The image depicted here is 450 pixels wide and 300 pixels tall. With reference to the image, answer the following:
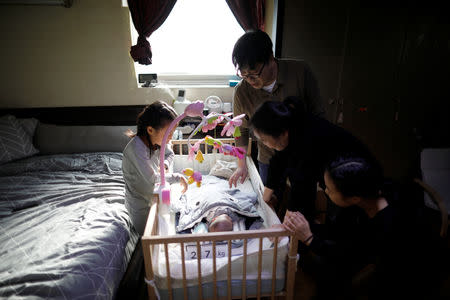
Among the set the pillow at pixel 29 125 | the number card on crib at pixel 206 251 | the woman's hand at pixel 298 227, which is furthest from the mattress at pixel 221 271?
the pillow at pixel 29 125

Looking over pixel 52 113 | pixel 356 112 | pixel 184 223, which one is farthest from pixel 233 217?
pixel 52 113

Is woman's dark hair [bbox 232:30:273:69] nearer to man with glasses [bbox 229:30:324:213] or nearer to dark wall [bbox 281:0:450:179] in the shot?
man with glasses [bbox 229:30:324:213]

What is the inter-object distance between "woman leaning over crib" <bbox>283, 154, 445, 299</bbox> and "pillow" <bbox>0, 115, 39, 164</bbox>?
2373 mm

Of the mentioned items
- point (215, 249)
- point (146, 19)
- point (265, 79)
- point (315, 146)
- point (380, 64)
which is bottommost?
point (215, 249)

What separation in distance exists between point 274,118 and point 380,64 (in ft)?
6.51

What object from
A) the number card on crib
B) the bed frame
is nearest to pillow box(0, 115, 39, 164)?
the bed frame

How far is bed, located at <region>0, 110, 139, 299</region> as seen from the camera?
1152 mm

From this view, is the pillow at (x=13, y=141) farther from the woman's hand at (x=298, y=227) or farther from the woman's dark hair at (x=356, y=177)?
the woman's dark hair at (x=356, y=177)

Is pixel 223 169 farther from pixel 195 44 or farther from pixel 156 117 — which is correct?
pixel 195 44

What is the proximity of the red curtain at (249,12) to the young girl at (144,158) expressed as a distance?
5.28 feet

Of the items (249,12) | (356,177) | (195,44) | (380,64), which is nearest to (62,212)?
(356,177)

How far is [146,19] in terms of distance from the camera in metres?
2.48

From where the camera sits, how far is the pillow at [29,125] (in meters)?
2.46

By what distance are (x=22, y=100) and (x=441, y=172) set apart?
389cm
